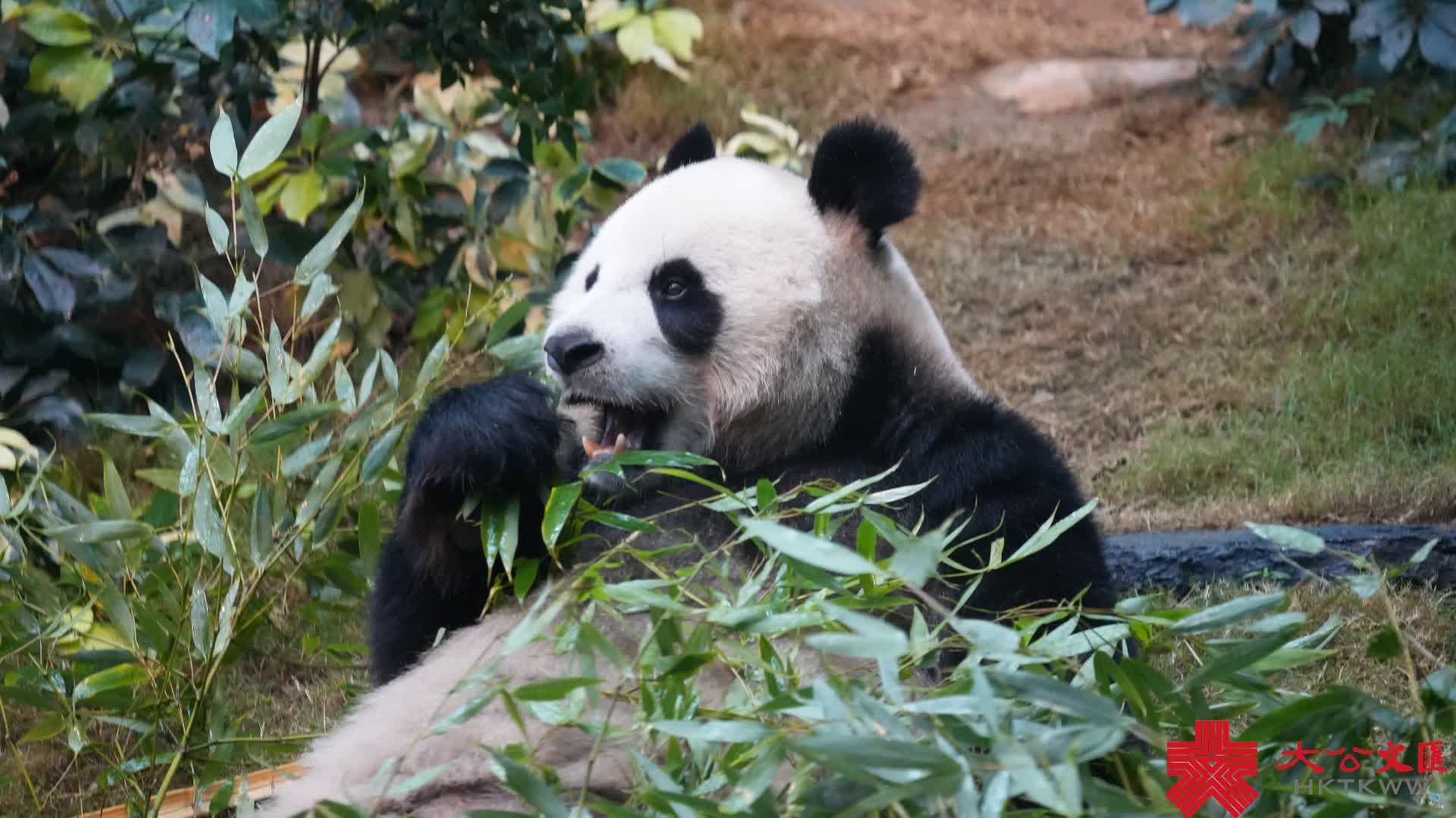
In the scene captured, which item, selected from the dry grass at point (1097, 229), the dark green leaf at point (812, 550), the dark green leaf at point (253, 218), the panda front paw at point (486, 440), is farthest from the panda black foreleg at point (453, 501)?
the dry grass at point (1097, 229)

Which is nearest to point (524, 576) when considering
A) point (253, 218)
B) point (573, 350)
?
point (573, 350)

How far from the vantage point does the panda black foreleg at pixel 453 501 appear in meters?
2.55

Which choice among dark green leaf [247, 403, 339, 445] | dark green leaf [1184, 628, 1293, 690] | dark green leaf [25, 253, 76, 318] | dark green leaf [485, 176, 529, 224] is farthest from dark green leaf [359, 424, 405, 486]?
dark green leaf [485, 176, 529, 224]

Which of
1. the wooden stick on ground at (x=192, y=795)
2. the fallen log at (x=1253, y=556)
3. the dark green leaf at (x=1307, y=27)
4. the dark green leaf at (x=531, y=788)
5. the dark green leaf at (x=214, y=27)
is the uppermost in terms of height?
the dark green leaf at (x=214, y=27)

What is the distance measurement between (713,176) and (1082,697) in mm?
1651

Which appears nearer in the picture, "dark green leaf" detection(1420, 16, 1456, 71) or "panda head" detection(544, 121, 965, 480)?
"panda head" detection(544, 121, 965, 480)

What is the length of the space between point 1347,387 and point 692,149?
256 centimetres

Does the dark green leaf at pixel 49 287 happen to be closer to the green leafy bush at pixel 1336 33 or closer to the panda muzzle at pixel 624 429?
the panda muzzle at pixel 624 429

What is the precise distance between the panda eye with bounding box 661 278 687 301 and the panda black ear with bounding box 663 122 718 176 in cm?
56

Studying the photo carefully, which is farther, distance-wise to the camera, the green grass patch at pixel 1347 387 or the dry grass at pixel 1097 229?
the dry grass at pixel 1097 229

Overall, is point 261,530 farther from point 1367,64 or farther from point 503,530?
point 1367,64

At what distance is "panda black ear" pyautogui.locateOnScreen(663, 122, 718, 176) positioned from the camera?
11.1ft

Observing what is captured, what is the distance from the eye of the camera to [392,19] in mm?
4336

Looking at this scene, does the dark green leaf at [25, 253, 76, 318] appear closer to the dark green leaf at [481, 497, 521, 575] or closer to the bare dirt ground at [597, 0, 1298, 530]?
the dark green leaf at [481, 497, 521, 575]
